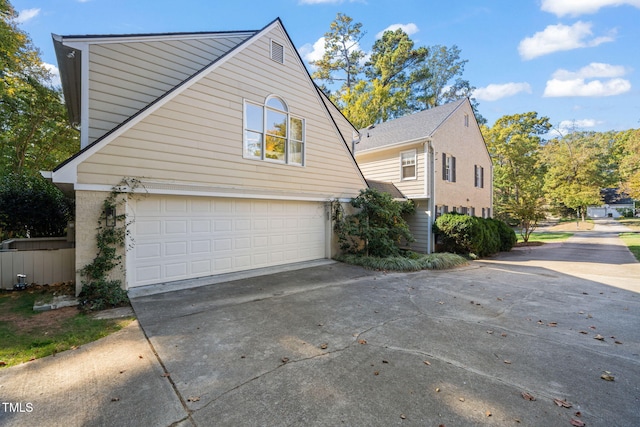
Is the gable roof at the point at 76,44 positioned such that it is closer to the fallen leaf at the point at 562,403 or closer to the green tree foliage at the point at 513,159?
the fallen leaf at the point at 562,403

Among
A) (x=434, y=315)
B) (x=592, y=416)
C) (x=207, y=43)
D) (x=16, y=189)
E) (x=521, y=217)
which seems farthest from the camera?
(x=521, y=217)

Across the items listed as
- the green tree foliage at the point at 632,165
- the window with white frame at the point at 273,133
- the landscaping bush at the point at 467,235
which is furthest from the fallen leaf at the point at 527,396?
the green tree foliage at the point at 632,165

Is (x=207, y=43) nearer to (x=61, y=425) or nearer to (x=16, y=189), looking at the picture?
(x=16, y=189)

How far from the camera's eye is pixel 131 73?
6.71 meters

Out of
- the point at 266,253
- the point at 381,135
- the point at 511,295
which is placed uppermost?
the point at 381,135

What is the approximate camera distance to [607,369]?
3.23m

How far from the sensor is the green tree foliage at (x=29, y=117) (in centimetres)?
1144

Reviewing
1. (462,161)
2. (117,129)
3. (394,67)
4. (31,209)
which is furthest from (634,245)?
(31,209)

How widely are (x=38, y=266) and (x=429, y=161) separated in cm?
1353

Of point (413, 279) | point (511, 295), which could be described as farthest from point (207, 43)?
point (511, 295)

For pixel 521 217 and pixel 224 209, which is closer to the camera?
pixel 224 209

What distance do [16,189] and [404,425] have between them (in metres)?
10.4

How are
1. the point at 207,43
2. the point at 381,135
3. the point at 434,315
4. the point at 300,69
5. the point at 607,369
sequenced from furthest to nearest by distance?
1. the point at 381,135
2. the point at 300,69
3. the point at 207,43
4. the point at 434,315
5. the point at 607,369

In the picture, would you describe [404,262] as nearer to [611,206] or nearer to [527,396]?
[527,396]
